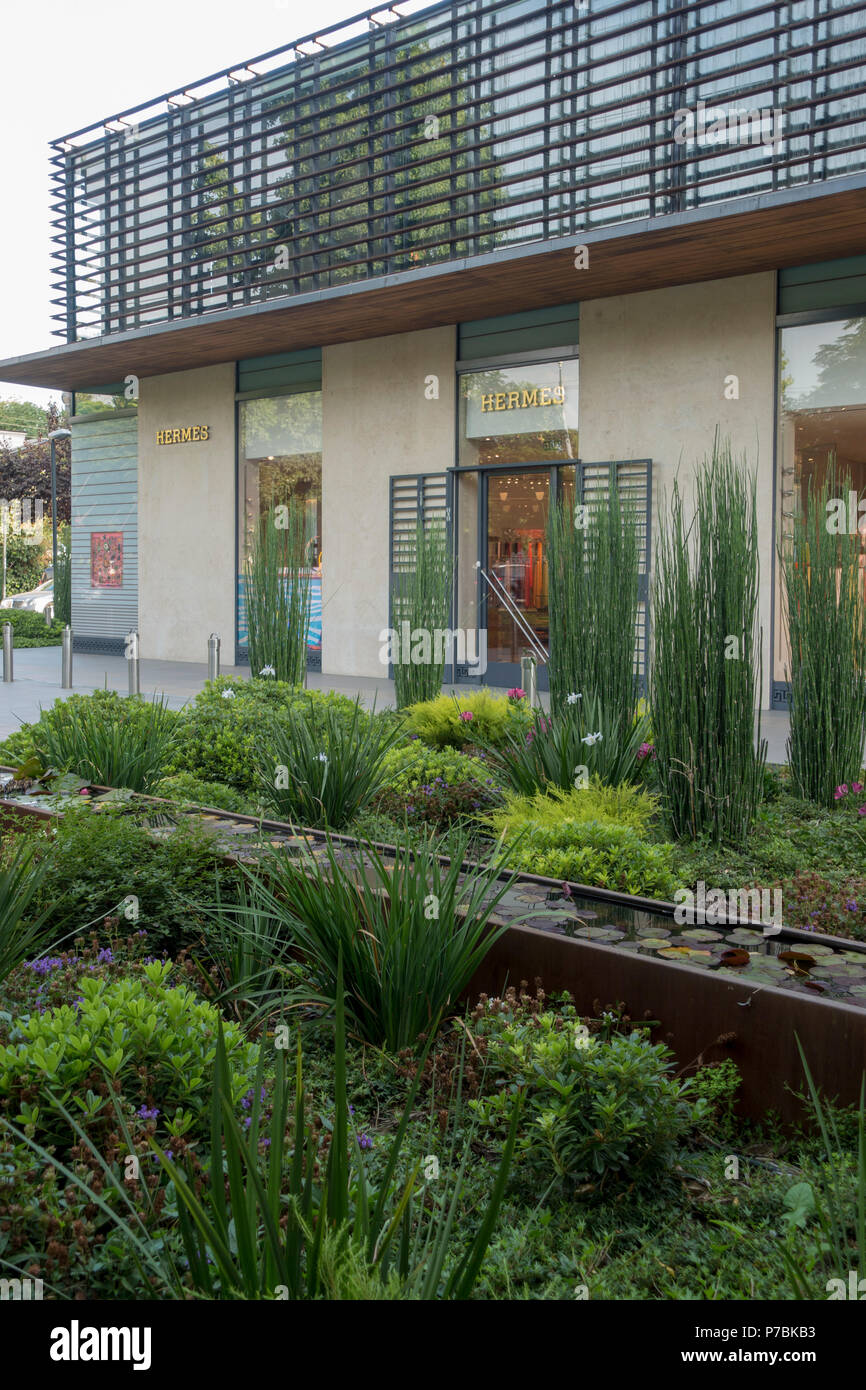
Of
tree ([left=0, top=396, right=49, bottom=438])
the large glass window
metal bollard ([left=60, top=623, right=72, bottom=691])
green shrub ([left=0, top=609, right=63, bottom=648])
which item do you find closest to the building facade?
the large glass window

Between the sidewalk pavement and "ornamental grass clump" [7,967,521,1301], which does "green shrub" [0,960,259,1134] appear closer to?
"ornamental grass clump" [7,967,521,1301]

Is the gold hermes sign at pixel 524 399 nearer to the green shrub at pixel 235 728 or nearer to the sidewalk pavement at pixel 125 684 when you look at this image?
the sidewalk pavement at pixel 125 684

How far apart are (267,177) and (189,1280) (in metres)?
16.2

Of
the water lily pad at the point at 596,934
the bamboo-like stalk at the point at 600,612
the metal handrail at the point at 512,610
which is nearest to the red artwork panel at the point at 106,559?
the metal handrail at the point at 512,610

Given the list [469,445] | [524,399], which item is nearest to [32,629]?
[469,445]

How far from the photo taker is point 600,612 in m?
6.18

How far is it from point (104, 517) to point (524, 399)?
9.29 meters

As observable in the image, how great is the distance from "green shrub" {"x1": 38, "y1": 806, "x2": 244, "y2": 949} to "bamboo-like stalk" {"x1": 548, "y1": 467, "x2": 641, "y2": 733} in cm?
271

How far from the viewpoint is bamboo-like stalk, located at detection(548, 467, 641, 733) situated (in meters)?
6.16

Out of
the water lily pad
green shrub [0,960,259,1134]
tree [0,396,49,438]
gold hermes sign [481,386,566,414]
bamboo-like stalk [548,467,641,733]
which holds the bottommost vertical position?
the water lily pad

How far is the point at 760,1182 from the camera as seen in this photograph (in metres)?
2.58

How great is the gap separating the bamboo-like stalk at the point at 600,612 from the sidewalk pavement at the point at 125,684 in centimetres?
240

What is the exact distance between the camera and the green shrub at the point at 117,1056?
228 cm

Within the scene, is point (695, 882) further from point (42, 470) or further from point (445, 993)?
point (42, 470)
